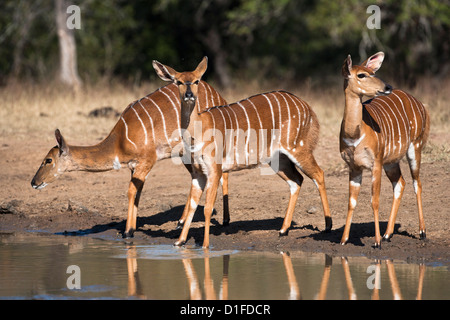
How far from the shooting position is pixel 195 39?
22.8 m

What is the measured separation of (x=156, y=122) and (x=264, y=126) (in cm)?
116

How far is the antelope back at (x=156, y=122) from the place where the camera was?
751 cm

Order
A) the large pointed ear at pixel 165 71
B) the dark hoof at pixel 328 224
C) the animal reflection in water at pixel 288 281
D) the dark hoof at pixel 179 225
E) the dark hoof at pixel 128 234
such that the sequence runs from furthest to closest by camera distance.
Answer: the dark hoof at pixel 179 225
the dark hoof at pixel 128 234
the dark hoof at pixel 328 224
the large pointed ear at pixel 165 71
the animal reflection in water at pixel 288 281

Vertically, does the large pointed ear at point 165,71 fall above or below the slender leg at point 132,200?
above

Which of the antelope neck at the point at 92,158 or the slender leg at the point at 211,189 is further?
the antelope neck at the point at 92,158

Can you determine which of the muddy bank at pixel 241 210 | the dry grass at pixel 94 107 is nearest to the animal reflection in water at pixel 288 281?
the muddy bank at pixel 241 210

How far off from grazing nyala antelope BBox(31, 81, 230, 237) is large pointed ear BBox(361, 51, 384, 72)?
195 cm

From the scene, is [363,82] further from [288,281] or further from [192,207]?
[192,207]

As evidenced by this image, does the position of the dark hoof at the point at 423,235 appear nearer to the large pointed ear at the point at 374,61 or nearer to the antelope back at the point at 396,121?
the antelope back at the point at 396,121

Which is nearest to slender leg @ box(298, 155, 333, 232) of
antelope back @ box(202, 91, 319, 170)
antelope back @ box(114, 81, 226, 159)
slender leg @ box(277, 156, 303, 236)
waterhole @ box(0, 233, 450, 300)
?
antelope back @ box(202, 91, 319, 170)

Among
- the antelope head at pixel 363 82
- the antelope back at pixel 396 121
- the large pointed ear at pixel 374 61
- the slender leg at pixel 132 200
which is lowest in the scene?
the slender leg at pixel 132 200

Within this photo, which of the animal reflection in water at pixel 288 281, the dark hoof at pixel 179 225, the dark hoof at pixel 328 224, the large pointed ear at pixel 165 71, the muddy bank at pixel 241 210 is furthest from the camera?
the dark hoof at pixel 179 225

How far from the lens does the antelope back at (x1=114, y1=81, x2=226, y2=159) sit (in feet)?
24.6
